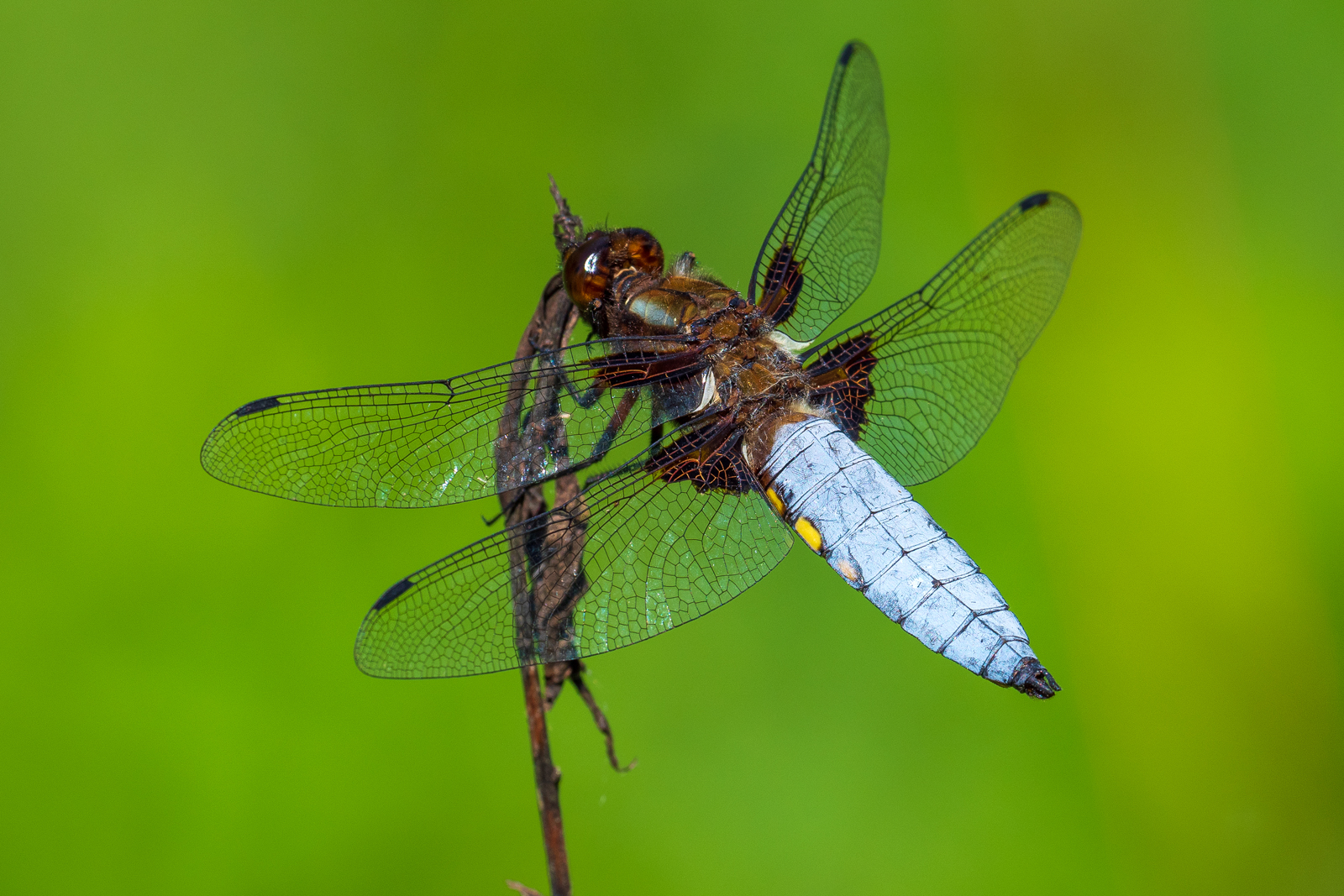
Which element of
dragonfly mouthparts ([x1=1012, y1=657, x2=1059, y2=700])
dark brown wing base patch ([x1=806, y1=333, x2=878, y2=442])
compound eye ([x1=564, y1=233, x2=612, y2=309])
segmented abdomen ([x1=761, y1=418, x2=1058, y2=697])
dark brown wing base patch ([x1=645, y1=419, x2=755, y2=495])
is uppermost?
compound eye ([x1=564, y1=233, x2=612, y2=309])

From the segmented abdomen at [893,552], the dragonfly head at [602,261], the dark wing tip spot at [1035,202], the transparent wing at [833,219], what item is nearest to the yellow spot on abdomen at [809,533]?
the segmented abdomen at [893,552]

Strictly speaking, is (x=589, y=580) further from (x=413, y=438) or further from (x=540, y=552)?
(x=413, y=438)

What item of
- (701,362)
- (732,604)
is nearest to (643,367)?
(701,362)

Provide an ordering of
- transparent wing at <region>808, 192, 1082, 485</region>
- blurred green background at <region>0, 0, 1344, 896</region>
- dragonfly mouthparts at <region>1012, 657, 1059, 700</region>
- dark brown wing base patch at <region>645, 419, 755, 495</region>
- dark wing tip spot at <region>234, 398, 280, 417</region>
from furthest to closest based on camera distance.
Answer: blurred green background at <region>0, 0, 1344, 896</region>, transparent wing at <region>808, 192, 1082, 485</region>, dark brown wing base patch at <region>645, 419, 755, 495</region>, dark wing tip spot at <region>234, 398, 280, 417</region>, dragonfly mouthparts at <region>1012, 657, 1059, 700</region>

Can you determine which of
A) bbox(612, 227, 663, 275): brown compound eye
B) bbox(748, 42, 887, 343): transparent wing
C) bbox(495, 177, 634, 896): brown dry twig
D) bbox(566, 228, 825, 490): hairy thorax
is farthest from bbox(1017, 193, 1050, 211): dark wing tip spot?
bbox(495, 177, 634, 896): brown dry twig

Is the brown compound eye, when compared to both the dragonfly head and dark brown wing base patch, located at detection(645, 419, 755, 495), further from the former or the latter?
dark brown wing base patch, located at detection(645, 419, 755, 495)

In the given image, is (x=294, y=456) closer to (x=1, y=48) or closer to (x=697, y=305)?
(x=697, y=305)

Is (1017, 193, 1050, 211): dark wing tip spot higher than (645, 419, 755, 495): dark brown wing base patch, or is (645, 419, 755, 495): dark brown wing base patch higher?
(1017, 193, 1050, 211): dark wing tip spot

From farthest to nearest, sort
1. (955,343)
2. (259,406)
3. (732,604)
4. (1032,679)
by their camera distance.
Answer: (732,604), (955,343), (259,406), (1032,679)
